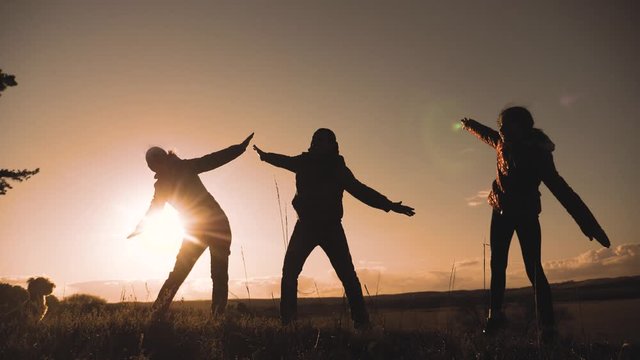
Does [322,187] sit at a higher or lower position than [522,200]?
higher

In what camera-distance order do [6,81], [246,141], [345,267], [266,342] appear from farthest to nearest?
[6,81] < [246,141] < [345,267] < [266,342]

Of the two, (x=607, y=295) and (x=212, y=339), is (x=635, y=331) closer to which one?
(x=212, y=339)

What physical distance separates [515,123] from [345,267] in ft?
8.97

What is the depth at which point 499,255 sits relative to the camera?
17.8ft

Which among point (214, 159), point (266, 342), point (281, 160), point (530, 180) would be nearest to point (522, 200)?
point (530, 180)

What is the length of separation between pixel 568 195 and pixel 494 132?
147 cm

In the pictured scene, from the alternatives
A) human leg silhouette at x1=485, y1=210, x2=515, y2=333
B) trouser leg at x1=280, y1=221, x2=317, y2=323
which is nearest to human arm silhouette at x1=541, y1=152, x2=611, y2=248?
human leg silhouette at x1=485, y1=210, x2=515, y2=333

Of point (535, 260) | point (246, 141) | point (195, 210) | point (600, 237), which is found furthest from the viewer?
point (246, 141)

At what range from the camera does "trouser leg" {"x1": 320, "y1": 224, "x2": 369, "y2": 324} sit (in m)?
5.73

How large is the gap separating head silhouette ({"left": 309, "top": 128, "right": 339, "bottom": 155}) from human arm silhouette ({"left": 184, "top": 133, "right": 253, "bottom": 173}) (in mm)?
1237

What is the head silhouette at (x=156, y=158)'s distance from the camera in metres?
6.57

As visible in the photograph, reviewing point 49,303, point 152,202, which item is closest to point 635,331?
point 152,202

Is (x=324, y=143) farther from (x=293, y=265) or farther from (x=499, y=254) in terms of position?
(x=499, y=254)

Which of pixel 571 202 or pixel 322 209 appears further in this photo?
pixel 322 209
